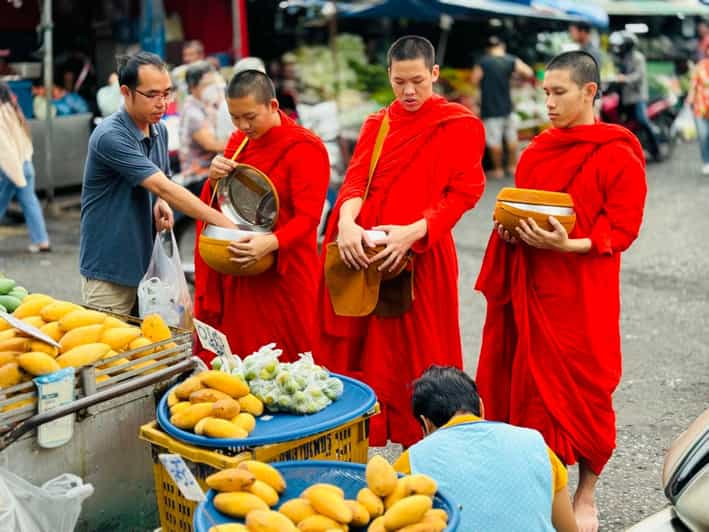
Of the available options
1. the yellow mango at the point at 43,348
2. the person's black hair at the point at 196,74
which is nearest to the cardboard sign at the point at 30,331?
the yellow mango at the point at 43,348

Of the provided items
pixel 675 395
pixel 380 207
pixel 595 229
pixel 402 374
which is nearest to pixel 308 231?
pixel 380 207

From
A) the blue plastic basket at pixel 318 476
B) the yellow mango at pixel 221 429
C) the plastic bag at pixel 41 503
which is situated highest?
the yellow mango at pixel 221 429

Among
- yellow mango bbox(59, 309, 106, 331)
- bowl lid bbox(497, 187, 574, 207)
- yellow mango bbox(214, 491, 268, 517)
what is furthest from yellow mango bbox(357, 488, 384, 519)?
bowl lid bbox(497, 187, 574, 207)

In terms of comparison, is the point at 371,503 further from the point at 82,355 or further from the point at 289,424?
the point at 82,355

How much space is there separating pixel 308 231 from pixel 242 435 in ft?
4.95

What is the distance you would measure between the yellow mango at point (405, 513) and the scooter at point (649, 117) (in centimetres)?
1228

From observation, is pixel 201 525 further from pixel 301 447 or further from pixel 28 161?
pixel 28 161

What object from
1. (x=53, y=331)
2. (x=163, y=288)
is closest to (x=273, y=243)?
(x=163, y=288)

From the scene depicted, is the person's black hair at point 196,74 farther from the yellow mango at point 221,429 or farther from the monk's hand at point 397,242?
the yellow mango at point 221,429

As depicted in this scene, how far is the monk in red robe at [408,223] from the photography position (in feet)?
13.0

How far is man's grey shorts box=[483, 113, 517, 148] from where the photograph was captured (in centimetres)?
1273

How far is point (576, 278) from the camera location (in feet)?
12.8

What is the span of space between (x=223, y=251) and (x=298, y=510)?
1.75 m

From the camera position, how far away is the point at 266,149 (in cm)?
428
